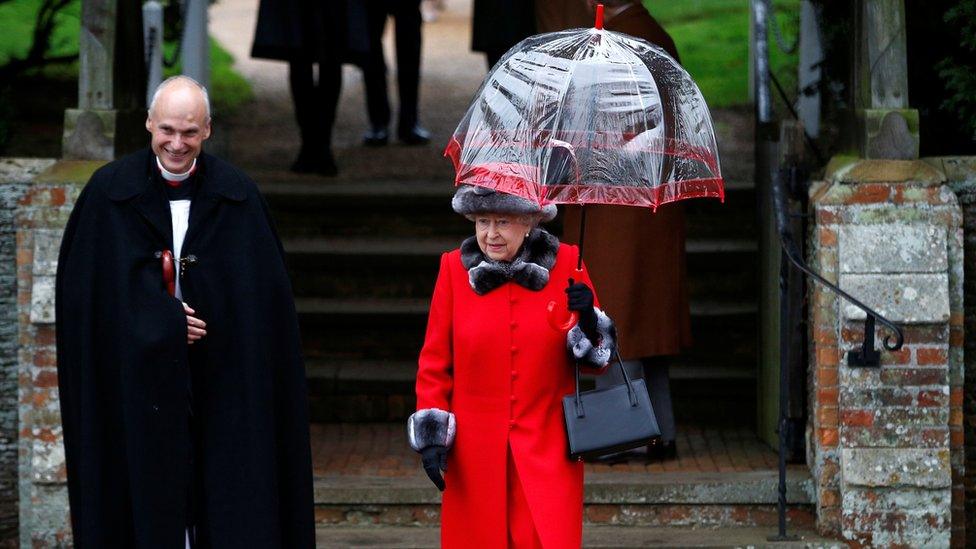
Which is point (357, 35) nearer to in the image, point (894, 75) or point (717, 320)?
point (717, 320)

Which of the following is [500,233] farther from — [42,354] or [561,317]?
[42,354]

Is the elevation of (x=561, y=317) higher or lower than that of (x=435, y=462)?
higher

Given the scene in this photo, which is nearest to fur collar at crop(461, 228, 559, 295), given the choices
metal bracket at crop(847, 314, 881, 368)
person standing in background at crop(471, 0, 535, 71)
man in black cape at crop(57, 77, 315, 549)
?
man in black cape at crop(57, 77, 315, 549)

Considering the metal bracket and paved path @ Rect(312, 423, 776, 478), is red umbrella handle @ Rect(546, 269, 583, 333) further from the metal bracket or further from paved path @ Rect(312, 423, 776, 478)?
paved path @ Rect(312, 423, 776, 478)

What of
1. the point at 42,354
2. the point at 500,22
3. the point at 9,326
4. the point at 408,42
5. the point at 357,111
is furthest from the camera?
the point at 357,111

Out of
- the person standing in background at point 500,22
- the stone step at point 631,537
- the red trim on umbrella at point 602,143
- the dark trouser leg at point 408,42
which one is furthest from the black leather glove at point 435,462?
the dark trouser leg at point 408,42

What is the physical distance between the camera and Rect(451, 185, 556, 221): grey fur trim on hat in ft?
15.6

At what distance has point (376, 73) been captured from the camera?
10484 mm

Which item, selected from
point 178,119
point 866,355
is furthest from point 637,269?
point 178,119

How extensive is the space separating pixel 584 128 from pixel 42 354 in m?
2.77

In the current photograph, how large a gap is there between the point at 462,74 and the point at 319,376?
259 inches

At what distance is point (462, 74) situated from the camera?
13914mm

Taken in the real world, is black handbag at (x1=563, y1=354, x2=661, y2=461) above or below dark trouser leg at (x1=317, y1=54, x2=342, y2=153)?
below

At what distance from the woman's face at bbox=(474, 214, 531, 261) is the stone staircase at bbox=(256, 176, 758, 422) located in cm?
294
